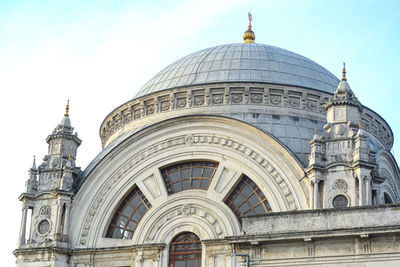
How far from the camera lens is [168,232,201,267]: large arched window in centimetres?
3456

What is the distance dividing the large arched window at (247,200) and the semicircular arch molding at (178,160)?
0.35 metres


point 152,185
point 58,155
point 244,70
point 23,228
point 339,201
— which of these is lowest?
point 23,228

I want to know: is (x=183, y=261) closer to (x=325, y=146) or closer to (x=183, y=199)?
(x=183, y=199)

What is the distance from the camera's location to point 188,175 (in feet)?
119

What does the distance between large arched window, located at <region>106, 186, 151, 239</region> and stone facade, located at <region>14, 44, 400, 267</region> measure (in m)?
0.05

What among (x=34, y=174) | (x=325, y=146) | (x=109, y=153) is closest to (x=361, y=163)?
(x=325, y=146)

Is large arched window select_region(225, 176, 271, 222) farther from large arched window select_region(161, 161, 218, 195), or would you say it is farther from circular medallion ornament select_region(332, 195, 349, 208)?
circular medallion ornament select_region(332, 195, 349, 208)

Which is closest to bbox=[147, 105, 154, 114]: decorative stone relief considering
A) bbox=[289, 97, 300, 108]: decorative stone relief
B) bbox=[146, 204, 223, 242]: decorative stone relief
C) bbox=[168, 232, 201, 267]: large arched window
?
bbox=[146, 204, 223, 242]: decorative stone relief

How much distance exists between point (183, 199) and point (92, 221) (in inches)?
159

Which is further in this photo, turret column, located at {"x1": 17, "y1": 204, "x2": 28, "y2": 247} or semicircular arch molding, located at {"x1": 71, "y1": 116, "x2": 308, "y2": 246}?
turret column, located at {"x1": 17, "y1": 204, "x2": 28, "y2": 247}

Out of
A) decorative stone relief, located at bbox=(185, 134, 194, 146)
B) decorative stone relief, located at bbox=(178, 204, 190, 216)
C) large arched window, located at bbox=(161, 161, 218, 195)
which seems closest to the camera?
decorative stone relief, located at bbox=(178, 204, 190, 216)

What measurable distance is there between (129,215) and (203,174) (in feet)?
11.7

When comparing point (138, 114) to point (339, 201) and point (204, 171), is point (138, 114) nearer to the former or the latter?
point (204, 171)

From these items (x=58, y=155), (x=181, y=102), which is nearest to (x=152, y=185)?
(x=181, y=102)
